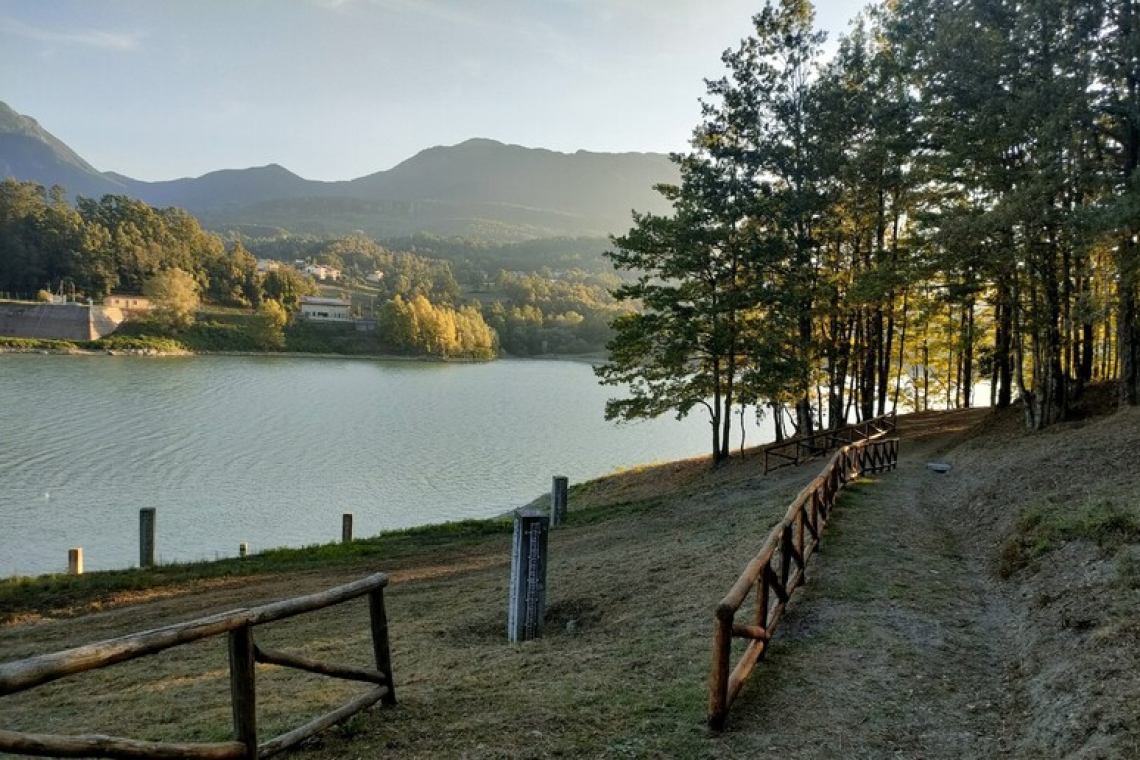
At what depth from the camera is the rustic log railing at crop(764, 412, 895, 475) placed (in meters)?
20.5

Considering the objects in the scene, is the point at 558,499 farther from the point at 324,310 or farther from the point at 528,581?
the point at 324,310

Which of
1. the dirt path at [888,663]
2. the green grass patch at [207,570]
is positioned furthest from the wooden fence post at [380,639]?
the green grass patch at [207,570]

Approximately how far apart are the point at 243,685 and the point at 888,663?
5281mm

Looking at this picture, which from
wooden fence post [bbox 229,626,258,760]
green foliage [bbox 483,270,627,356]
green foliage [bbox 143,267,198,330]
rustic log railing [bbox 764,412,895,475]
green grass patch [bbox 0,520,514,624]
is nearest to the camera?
wooden fence post [bbox 229,626,258,760]

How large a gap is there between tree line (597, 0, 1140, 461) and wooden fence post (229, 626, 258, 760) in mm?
17244

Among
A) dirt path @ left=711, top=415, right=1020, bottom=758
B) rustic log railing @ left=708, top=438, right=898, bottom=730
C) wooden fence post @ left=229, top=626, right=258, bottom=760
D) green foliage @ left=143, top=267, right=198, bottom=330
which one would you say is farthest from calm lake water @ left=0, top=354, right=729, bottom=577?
green foliage @ left=143, top=267, right=198, bottom=330

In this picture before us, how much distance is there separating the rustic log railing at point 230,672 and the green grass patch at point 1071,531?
26.0 ft

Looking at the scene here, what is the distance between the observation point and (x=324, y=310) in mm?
126250

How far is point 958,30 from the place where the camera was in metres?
17.8

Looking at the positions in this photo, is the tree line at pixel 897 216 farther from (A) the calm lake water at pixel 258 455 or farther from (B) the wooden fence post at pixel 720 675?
(B) the wooden fence post at pixel 720 675

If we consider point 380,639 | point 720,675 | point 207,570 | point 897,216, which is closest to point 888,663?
point 720,675

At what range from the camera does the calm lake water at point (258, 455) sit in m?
22.5

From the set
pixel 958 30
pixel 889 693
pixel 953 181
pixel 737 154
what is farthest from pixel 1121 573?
pixel 737 154

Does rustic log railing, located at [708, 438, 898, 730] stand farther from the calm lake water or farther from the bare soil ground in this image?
the calm lake water
